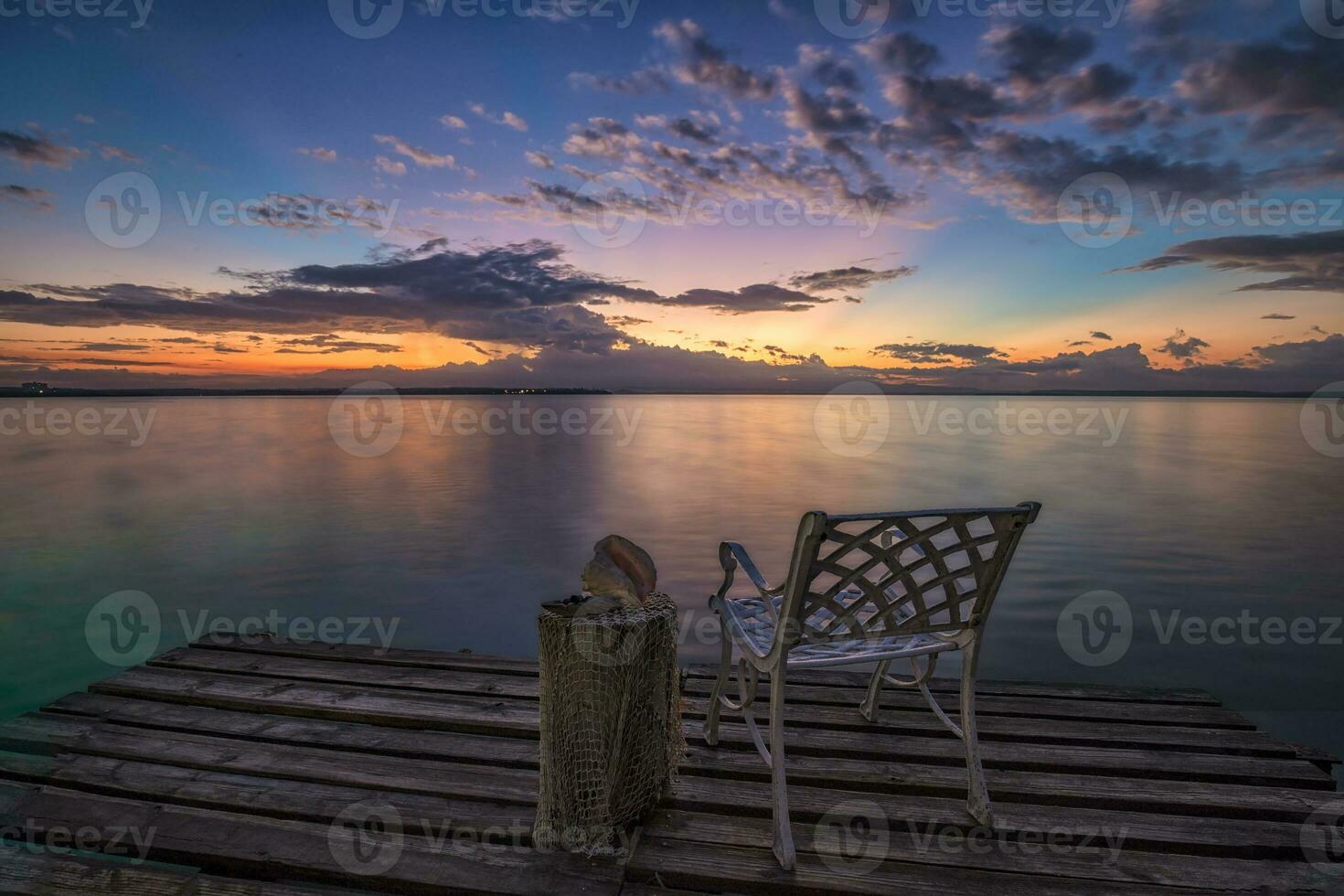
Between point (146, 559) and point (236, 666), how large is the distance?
8.90 meters

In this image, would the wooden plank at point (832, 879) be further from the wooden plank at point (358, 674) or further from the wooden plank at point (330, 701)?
the wooden plank at point (358, 674)

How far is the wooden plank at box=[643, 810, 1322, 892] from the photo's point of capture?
8.10 feet

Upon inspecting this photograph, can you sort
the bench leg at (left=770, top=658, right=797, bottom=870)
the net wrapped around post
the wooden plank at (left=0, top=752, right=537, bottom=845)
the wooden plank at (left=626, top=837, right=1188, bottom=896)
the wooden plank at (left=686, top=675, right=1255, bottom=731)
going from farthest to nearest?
1. the wooden plank at (left=686, top=675, right=1255, bottom=731)
2. the wooden plank at (left=0, top=752, right=537, bottom=845)
3. the net wrapped around post
4. the bench leg at (left=770, top=658, right=797, bottom=870)
5. the wooden plank at (left=626, top=837, right=1188, bottom=896)

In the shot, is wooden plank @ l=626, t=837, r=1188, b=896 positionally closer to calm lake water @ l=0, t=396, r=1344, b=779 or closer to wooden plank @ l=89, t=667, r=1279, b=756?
wooden plank @ l=89, t=667, r=1279, b=756

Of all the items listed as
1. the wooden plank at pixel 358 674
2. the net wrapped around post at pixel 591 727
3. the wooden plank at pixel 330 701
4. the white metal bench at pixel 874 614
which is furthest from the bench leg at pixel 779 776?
the wooden plank at pixel 358 674

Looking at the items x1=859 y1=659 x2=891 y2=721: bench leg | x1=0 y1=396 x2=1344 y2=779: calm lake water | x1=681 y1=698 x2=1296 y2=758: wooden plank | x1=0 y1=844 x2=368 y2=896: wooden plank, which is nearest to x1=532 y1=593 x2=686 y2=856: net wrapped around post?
x1=0 y1=844 x2=368 y2=896: wooden plank

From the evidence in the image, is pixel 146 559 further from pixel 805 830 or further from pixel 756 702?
pixel 805 830

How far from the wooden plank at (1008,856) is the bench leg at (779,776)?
0.15m

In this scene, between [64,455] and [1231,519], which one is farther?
[64,455]

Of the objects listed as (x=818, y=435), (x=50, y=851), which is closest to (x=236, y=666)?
(x=50, y=851)

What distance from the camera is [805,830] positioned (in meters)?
2.76

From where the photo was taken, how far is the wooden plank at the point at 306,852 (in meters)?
2.44

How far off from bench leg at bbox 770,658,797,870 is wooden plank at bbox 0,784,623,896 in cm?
64

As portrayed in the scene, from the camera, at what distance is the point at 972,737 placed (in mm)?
2873
